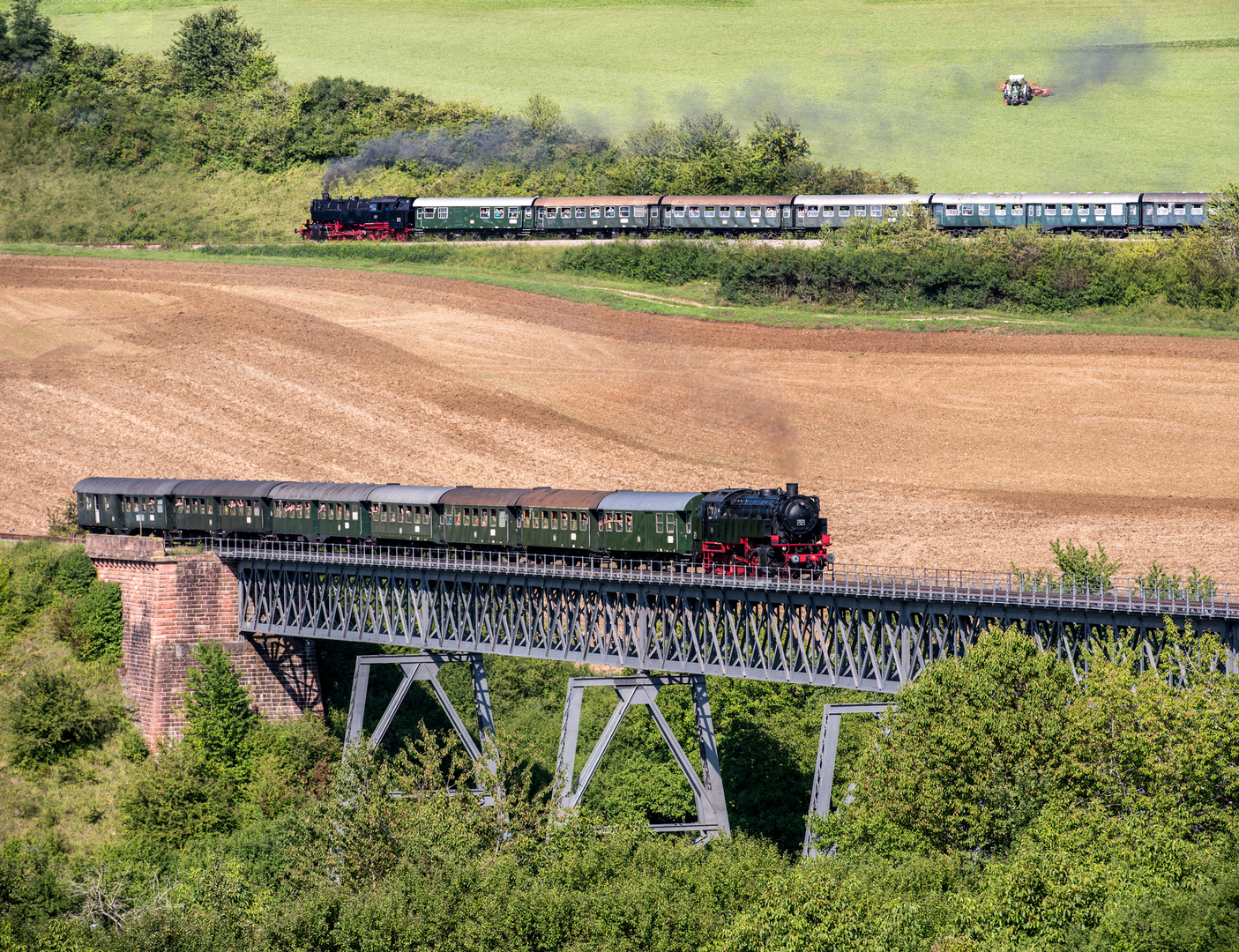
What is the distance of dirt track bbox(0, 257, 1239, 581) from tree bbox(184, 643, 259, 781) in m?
18.6

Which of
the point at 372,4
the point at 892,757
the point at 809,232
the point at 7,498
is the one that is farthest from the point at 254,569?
the point at 372,4

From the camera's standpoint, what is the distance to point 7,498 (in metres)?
80.9

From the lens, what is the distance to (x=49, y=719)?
6159 centimetres

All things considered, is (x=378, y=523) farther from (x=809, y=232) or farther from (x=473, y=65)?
(x=473, y=65)

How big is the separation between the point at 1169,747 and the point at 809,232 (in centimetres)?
8099

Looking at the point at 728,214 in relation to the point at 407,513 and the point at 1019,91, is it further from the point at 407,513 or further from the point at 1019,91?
the point at 407,513

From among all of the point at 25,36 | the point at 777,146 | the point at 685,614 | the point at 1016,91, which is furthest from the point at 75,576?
the point at 1016,91

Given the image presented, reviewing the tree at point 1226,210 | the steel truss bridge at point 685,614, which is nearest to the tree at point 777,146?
the tree at point 1226,210

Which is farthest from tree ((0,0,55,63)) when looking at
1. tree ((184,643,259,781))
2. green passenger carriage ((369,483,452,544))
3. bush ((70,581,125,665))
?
green passenger carriage ((369,483,452,544))

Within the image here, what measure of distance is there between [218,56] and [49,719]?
110 m

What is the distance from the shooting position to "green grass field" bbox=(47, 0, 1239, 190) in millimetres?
131375

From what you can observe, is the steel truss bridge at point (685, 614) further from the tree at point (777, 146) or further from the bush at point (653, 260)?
the tree at point (777, 146)

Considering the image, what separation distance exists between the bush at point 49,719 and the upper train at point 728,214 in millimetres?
62955

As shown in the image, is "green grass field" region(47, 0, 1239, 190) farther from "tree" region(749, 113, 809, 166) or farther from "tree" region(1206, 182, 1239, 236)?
"tree" region(1206, 182, 1239, 236)
